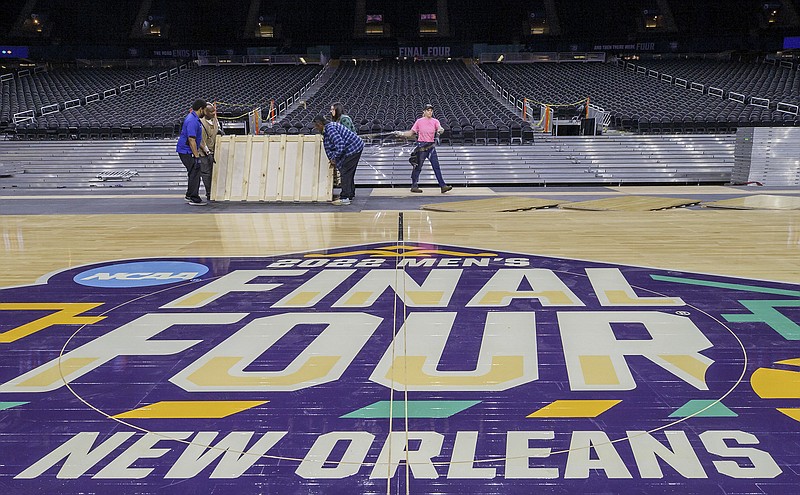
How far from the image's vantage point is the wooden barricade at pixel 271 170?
9070mm

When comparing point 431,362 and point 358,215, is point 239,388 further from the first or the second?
point 358,215

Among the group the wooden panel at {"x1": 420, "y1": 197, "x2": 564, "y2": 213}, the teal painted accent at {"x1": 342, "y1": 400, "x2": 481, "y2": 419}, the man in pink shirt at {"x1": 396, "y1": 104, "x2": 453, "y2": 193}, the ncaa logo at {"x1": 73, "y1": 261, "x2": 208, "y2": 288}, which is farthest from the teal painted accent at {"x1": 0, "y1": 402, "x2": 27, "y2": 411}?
the man in pink shirt at {"x1": 396, "y1": 104, "x2": 453, "y2": 193}

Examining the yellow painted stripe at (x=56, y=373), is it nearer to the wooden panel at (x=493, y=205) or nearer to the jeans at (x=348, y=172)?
the wooden panel at (x=493, y=205)

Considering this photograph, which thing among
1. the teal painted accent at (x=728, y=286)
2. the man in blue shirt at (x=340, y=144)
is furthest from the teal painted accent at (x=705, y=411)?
the man in blue shirt at (x=340, y=144)

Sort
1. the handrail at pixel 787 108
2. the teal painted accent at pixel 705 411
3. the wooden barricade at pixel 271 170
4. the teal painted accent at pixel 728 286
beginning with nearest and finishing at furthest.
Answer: the teal painted accent at pixel 705 411 → the teal painted accent at pixel 728 286 → the wooden barricade at pixel 271 170 → the handrail at pixel 787 108

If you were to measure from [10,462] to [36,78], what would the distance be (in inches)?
1328

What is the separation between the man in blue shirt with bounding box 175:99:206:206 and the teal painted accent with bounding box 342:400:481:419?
273 inches

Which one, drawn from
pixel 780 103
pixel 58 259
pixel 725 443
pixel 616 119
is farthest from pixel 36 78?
pixel 725 443

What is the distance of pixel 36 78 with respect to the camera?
30.0 metres

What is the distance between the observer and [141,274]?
4.70m

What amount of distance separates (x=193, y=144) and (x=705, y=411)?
7578 millimetres

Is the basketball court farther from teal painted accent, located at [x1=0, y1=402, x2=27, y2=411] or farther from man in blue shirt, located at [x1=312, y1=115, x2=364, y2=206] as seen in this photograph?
man in blue shirt, located at [x1=312, y1=115, x2=364, y2=206]

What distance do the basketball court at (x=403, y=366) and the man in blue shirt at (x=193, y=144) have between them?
2.91 meters

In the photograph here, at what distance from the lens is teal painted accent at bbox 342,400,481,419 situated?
2.36 meters
